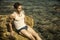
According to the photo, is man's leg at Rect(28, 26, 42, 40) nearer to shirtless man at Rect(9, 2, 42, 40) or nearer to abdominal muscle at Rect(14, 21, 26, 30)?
shirtless man at Rect(9, 2, 42, 40)

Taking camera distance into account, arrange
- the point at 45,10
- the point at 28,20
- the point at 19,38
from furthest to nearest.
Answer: the point at 45,10 → the point at 28,20 → the point at 19,38

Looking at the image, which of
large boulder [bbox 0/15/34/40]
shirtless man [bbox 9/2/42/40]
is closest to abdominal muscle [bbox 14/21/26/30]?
shirtless man [bbox 9/2/42/40]

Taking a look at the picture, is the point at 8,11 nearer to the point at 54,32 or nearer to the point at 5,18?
the point at 5,18

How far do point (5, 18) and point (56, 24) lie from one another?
0.80 meters

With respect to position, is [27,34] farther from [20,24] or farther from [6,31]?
[6,31]

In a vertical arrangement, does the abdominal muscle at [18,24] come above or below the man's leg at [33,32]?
above

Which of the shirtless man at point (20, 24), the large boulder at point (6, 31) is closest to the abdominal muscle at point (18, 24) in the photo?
the shirtless man at point (20, 24)

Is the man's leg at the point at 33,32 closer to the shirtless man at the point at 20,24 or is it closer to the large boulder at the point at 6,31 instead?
the shirtless man at the point at 20,24

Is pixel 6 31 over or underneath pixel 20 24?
underneath

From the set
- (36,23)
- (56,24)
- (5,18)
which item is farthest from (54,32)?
(5,18)

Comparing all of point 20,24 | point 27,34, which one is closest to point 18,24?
point 20,24

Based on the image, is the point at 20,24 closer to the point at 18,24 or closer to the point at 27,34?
the point at 18,24

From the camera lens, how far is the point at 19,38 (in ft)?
8.14

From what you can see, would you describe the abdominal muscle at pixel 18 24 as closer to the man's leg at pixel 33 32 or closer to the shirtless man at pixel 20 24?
the shirtless man at pixel 20 24
